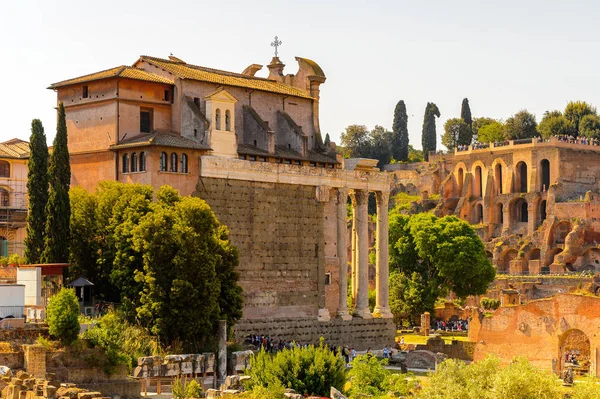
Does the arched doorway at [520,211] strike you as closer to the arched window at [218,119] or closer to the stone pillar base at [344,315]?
the stone pillar base at [344,315]

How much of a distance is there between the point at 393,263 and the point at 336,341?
802 inches

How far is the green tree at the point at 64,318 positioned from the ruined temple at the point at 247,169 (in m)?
11.1

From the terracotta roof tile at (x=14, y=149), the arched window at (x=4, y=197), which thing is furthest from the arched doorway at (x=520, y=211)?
the arched window at (x=4, y=197)

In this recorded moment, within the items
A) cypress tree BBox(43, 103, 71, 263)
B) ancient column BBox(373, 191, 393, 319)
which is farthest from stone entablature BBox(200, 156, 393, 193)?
cypress tree BBox(43, 103, 71, 263)

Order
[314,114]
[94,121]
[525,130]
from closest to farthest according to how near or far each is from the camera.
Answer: [94,121], [314,114], [525,130]

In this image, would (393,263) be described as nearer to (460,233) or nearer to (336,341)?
(460,233)

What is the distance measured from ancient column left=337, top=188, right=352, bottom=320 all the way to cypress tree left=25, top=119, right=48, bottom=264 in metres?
15.9

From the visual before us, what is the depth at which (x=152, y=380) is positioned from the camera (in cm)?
4222

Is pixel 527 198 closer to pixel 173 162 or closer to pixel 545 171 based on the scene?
pixel 545 171

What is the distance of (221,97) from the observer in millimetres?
53969

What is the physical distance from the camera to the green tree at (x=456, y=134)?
127 m

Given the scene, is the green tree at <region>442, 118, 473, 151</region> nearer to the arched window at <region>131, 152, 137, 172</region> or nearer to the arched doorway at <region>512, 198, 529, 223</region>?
the arched doorway at <region>512, 198, 529, 223</region>

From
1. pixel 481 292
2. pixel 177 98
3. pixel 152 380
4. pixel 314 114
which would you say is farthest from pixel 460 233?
pixel 152 380

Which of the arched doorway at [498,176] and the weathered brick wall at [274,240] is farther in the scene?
the arched doorway at [498,176]
